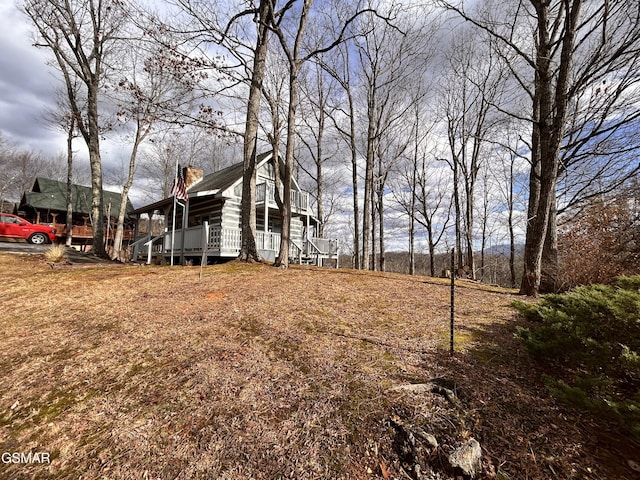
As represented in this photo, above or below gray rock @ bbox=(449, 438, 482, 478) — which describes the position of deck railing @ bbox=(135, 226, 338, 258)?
above

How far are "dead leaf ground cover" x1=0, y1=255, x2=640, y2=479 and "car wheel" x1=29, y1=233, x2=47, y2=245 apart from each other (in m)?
17.8

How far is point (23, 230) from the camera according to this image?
16.6 m

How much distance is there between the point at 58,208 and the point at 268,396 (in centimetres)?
3454

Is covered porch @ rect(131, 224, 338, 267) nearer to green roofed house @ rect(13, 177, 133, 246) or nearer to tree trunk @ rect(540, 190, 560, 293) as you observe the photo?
tree trunk @ rect(540, 190, 560, 293)

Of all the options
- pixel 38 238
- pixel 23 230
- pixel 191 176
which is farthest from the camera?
pixel 191 176

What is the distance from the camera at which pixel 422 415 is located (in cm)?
194

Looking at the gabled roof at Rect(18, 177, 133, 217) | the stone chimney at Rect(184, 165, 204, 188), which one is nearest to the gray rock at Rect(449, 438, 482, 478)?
the stone chimney at Rect(184, 165, 204, 188)

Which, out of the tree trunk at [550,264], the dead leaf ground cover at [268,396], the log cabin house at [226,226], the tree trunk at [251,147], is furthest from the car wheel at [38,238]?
the tree trunk at [550,264]

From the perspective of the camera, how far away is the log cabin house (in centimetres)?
1215

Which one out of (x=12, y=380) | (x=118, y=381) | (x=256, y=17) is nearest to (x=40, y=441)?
(x=118, y=381)

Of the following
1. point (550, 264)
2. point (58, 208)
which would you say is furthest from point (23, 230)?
point (550, 264)

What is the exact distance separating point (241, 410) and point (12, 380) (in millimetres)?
2493

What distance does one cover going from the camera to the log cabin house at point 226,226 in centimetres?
1215

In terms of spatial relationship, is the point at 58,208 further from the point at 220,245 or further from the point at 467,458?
→ the point at 467,458
